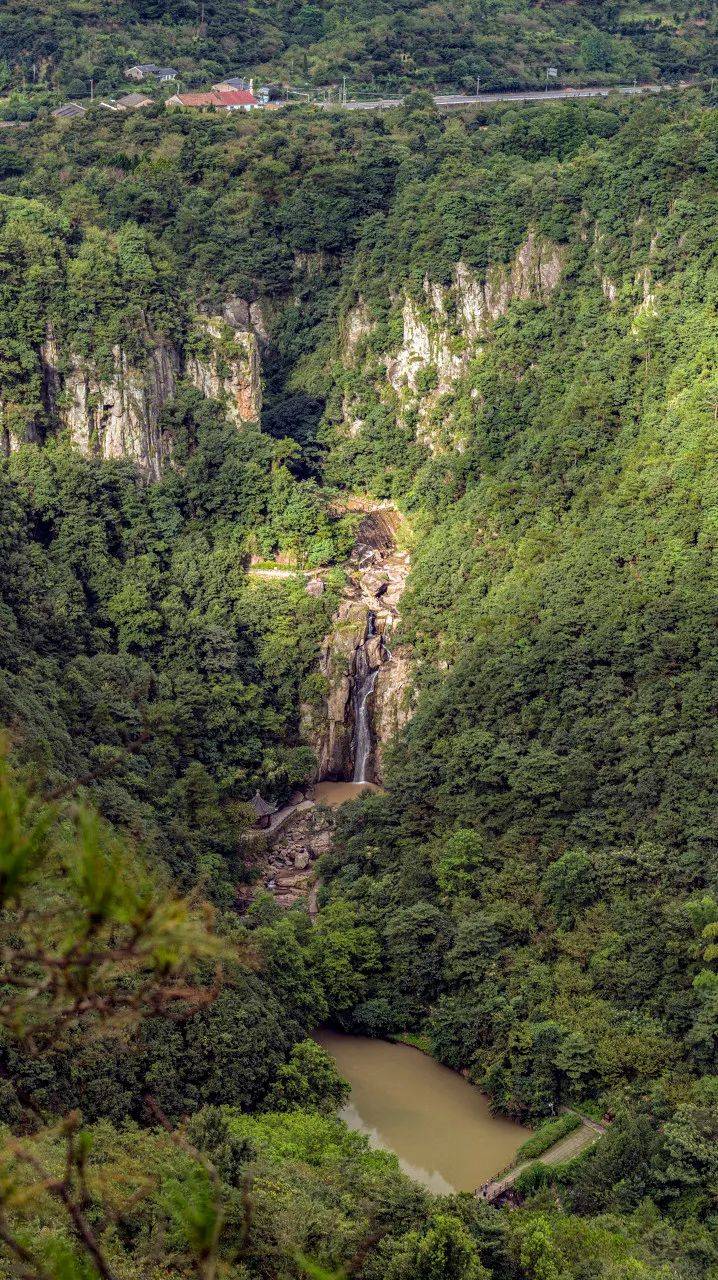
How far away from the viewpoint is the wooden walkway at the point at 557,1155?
93.2 feet

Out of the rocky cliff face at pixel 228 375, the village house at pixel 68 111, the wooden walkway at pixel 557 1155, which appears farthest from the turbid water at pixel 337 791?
the village house at pixel 68 111

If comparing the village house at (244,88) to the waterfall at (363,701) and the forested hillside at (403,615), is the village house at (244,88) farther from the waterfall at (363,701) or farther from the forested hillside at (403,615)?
the waterfall at (363,701)

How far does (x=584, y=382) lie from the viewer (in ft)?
154

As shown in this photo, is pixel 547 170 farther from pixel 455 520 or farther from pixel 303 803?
pixel 303 803

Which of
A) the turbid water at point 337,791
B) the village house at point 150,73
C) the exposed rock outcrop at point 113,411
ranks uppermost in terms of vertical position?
the village house at point 150,73

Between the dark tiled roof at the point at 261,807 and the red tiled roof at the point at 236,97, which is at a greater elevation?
the red tiled roof at the point at 236,97

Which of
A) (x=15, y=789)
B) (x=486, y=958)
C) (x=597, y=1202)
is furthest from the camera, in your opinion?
(x=486, y=958)

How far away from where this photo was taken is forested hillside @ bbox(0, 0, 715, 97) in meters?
67.8

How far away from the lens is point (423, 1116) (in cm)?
3167

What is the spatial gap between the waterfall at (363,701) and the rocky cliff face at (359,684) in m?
0.03

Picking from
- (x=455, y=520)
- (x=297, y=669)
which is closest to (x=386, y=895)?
(x=297, y=669)

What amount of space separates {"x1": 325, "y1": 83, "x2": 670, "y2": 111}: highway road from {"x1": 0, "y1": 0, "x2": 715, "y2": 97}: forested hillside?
39.7 inches

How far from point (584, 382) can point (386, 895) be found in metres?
16.3

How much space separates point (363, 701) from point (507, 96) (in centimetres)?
3050
